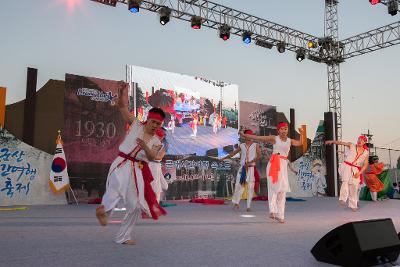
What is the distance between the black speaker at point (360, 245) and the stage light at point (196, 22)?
9.52m

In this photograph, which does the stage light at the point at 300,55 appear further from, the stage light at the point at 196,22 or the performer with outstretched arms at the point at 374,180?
the stage light at the point at 196,22

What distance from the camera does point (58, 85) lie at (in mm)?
10797

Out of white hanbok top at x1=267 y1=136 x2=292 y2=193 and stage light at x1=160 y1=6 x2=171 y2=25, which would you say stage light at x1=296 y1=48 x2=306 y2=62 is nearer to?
stage light at x1=160 y1=6 x2=171 y2=25

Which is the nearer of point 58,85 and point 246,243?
point 246,243

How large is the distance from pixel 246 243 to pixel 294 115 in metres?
13.1

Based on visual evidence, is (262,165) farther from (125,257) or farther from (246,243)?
(125,257)

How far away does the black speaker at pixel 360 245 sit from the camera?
290cm

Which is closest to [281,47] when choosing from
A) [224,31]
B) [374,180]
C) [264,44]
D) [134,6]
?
[264,44]

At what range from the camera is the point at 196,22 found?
38.7 ft

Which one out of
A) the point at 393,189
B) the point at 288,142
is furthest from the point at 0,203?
the point at 393,189

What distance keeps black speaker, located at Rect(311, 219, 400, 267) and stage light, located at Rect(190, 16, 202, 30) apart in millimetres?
9517

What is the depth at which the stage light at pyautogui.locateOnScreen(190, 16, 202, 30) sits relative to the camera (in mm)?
11752

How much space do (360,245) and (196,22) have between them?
9.94 meters

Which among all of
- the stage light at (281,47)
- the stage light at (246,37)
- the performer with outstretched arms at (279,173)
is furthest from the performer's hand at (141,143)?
the stage light at (281,47)
